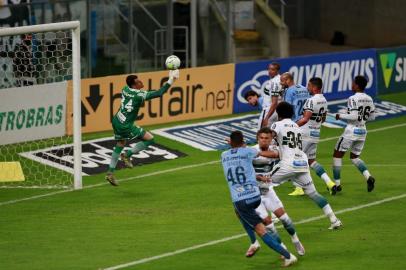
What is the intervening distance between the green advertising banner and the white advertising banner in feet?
A: 41.9

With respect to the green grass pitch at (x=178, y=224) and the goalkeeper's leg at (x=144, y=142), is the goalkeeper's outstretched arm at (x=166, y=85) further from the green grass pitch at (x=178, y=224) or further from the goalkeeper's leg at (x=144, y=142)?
the green grass pitch at (x=178, y=224)

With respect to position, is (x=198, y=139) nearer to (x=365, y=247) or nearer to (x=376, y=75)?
(x=376, y=75)

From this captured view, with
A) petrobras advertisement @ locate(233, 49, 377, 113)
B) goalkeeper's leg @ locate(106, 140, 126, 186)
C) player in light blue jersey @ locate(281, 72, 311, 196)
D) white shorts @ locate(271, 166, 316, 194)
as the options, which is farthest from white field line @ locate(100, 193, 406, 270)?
petrobras advertisement @ locate(233, 49, 377, 113)

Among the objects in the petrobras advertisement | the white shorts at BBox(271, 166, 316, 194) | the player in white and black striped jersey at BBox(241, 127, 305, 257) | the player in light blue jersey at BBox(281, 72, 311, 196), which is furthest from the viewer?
the petrobras advertisement

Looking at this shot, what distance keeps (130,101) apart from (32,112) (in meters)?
Answer: 4.39

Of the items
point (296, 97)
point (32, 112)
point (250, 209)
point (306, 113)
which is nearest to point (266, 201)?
point (250, 209)

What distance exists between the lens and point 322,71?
38.5 meters

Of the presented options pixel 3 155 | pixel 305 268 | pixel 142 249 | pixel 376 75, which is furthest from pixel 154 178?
pixel 376 75

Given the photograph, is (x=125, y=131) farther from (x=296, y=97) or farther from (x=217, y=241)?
(x=217, y=241)

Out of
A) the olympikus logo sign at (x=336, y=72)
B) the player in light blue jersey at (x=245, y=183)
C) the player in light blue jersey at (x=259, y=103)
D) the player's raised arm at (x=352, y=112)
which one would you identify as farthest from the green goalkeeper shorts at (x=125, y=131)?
the olympikus logo sign at (x=336, y=72)

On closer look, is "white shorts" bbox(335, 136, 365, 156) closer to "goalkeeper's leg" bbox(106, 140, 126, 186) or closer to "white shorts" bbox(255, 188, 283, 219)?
"goalkeeper's leg" bbox(106, 140, 126, 186)

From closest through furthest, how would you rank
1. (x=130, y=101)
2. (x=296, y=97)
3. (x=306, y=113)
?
(x=306, y=113)
(x=296, y=97)
(x=130, y=101)

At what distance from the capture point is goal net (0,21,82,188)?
93.3ft

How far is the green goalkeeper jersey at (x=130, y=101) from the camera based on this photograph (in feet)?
87.2
